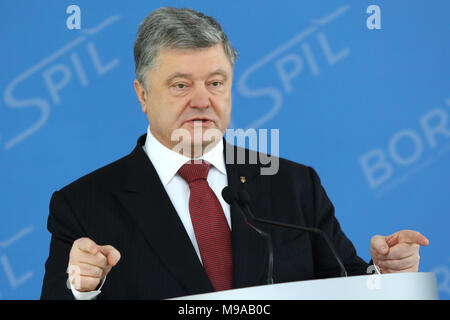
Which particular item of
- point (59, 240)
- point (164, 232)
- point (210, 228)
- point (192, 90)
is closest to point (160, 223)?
point (164, 232)

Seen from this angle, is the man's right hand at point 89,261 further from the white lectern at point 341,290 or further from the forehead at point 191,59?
the forehead at point 191,59

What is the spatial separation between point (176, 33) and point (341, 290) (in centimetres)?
91

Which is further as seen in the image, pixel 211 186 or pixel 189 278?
pixel 211 186

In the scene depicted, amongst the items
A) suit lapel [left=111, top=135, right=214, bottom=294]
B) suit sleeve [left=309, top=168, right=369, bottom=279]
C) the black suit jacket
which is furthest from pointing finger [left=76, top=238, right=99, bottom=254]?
suit sleeve [left=309, top=168, right=369, bottom=279]

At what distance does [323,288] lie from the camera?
1131 mm

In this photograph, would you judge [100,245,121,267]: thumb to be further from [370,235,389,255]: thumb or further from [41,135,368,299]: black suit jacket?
[370,235,389,255]: thumb

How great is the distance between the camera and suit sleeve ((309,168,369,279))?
1.82m

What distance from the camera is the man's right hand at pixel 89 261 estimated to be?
1293mm

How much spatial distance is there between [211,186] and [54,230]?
0.43 metres

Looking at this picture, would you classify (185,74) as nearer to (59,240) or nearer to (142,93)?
(142,93)

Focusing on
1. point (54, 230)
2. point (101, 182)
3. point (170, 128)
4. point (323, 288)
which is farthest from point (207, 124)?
point (323, 288)
